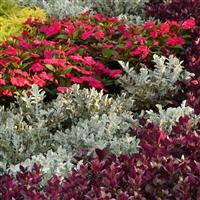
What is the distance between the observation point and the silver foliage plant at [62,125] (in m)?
3.62

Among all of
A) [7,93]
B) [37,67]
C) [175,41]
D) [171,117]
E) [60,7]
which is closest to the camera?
[171,117]

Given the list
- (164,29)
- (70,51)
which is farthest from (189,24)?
(70,51)

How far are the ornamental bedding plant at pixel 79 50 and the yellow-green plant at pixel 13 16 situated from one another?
0.17 meters

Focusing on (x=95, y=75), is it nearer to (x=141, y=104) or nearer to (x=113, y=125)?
(x=141, y=104)

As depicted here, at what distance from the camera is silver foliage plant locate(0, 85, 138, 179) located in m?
3.62

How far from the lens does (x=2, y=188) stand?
298 centimetres

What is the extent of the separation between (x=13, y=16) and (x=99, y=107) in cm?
228

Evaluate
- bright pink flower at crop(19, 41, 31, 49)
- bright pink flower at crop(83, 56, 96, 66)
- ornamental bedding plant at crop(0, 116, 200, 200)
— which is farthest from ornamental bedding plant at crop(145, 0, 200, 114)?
bright pink flower at crop(19, 41, 31, 49)

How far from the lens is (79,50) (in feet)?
16.2

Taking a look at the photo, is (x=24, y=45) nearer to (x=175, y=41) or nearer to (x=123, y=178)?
(x=175, y=41)

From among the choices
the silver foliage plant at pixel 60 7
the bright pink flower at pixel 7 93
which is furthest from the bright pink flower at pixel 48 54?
the silver foliage plant at pixel 60 7

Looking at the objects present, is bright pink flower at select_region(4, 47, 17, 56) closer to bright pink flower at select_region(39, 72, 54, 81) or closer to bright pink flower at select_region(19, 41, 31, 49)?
bright pink flower at select_region(19, 41, 31, 49)

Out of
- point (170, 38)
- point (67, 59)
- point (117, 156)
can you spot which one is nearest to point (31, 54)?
point (67, 59)

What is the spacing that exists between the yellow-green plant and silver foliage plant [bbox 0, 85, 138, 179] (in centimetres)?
149
